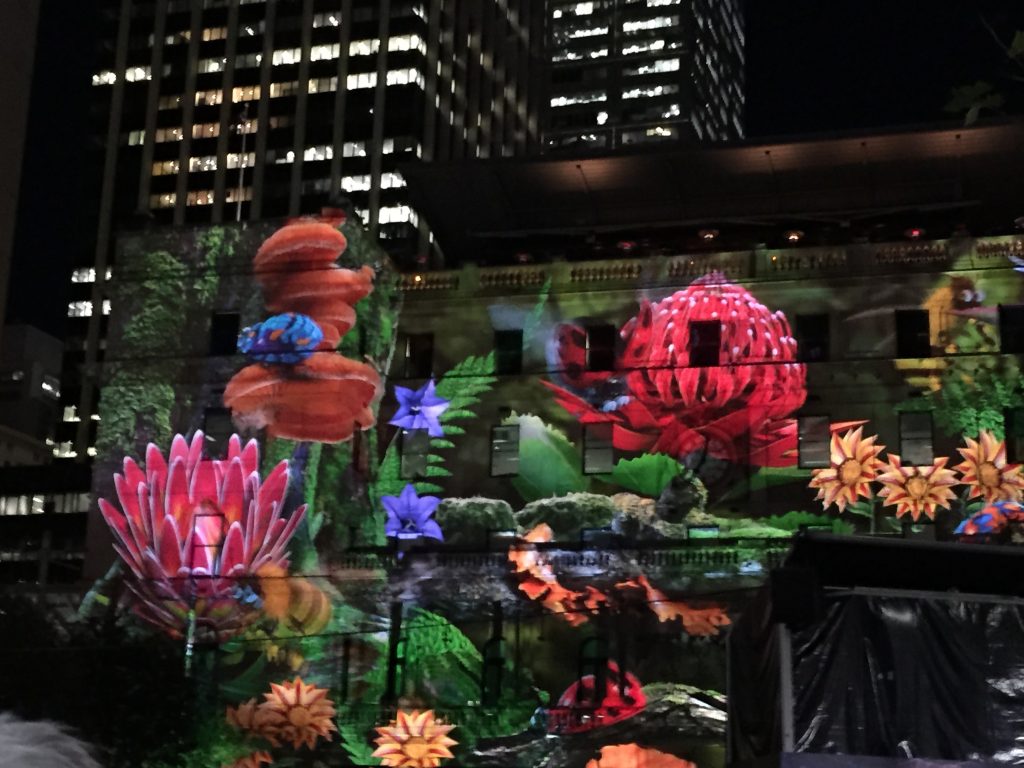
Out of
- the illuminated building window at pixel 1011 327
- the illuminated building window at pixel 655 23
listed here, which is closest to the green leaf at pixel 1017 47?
the illuminated building window at pixel 1011 327

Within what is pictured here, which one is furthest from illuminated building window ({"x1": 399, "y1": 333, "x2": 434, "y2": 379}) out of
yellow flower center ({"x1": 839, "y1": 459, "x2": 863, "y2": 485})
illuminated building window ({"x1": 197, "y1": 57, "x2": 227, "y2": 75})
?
illuminated building window ({"x1": 197, "y1": 57, "x2": 227, "y2": 75})

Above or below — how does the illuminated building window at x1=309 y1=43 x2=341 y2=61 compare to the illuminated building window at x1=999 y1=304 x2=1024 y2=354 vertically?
above

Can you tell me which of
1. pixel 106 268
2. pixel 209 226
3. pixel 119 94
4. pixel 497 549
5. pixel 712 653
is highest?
pixel 119 94

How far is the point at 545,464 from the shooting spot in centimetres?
4138

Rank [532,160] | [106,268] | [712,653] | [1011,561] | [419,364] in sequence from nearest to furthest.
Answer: [1011,561]
[712,653]
[419,364]
[532,160]
[106,268]

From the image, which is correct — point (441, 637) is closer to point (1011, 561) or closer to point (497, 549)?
point (497, 549)

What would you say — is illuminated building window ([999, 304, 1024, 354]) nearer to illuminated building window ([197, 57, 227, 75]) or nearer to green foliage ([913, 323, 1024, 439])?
A: green foliage ([913, 323, 1024, 439])

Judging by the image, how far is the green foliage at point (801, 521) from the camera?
127ft

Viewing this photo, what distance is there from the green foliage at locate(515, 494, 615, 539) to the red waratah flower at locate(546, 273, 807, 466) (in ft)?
6.05

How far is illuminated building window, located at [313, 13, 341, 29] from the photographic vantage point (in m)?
134

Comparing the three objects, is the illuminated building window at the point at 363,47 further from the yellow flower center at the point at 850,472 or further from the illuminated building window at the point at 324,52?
the yellow flower center at the point at 850,472

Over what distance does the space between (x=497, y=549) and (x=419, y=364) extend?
21.3ft

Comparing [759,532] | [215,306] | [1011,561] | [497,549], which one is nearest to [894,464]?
[759,532]

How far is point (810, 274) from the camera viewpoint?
41.0 meters
